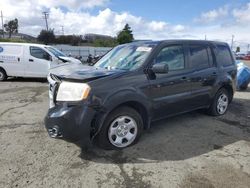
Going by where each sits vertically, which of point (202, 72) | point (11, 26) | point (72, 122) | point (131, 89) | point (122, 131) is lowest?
point (122, 131)

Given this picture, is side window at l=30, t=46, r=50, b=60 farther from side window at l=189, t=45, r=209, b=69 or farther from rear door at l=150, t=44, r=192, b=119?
rear door at l=150, t=44, r=192, b=119

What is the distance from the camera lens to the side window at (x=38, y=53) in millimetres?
11508

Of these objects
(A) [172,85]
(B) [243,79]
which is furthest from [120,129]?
(B) [243,79]

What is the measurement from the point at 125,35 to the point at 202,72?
57.8 m

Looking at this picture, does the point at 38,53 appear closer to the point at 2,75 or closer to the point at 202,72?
the point at 2,75

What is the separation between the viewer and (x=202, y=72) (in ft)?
17.7

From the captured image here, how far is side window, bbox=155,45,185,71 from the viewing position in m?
4.66

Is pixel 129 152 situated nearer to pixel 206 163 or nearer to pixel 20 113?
pixel 206 163

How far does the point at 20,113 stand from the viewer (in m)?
6.23

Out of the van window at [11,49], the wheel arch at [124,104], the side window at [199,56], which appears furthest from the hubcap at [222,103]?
the van window at [11,49]

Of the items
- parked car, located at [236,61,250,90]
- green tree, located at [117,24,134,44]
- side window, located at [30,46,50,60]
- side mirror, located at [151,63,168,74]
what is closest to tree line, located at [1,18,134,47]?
green tree, located at [117,24,134,44]

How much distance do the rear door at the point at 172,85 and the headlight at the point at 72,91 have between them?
4.07 ft

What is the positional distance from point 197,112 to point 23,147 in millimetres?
4071

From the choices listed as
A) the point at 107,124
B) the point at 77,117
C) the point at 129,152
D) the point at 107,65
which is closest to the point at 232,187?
the point at 129,152
